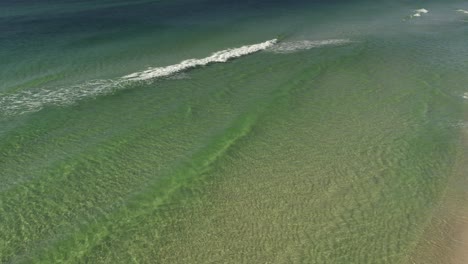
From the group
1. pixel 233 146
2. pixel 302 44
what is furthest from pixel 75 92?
pixel 302 44

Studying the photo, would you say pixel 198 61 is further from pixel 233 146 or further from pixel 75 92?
pixel 233 146

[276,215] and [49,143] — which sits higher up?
[49,143]

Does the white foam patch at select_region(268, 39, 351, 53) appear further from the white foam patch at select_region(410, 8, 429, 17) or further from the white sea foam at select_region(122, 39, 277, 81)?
the white foam patch at select_region(410, 8, 429, 17)

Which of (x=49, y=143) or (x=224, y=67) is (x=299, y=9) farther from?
(x=49, y=143)

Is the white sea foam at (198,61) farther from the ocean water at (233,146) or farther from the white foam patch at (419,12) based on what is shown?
the white foam patch at (419,12)

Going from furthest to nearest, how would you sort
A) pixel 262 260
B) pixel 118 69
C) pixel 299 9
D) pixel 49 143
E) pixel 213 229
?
pixel 299 9
pixel 118 69
pixel 49 143
pixel 213 229
pixel 262 260

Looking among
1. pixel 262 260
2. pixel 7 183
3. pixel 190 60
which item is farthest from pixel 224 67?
pixel 262 260

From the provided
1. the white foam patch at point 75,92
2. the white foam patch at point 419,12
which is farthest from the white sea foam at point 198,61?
the white foam patch at point 419,12
